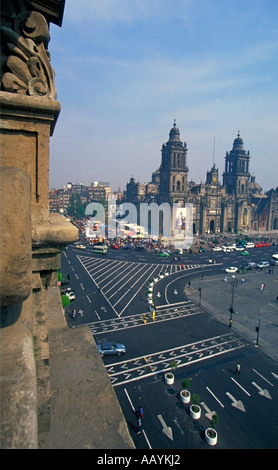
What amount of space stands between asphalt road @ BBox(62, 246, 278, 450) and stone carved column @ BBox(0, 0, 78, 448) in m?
11.4

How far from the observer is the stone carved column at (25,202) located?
1.84 m

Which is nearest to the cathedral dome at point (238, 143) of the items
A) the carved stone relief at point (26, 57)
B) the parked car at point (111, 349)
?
the parked car at point (111, 349)

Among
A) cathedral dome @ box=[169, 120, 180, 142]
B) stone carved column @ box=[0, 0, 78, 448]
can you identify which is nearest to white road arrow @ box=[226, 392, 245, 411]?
stone carved column @ box=[0, 0, 78, 448]

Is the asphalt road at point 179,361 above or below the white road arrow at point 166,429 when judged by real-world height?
above

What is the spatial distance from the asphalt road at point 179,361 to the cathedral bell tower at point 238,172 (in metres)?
54.2

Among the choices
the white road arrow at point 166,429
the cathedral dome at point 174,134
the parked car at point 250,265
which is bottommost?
the white road arrow at point 166,429

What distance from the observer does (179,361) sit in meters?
17.7

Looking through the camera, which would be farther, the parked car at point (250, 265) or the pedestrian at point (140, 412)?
the parked car at point (250, 265)

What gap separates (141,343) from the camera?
1975 centimetres

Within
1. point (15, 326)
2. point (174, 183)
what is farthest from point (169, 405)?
point (174, 183)

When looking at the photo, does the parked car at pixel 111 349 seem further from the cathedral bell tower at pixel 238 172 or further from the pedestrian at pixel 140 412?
the cathedral bell tower at pixel 238 172

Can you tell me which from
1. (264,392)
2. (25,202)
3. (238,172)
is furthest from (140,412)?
(238,172)

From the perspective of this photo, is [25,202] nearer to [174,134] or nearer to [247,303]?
[247,303]

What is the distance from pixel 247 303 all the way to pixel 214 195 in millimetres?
51002
